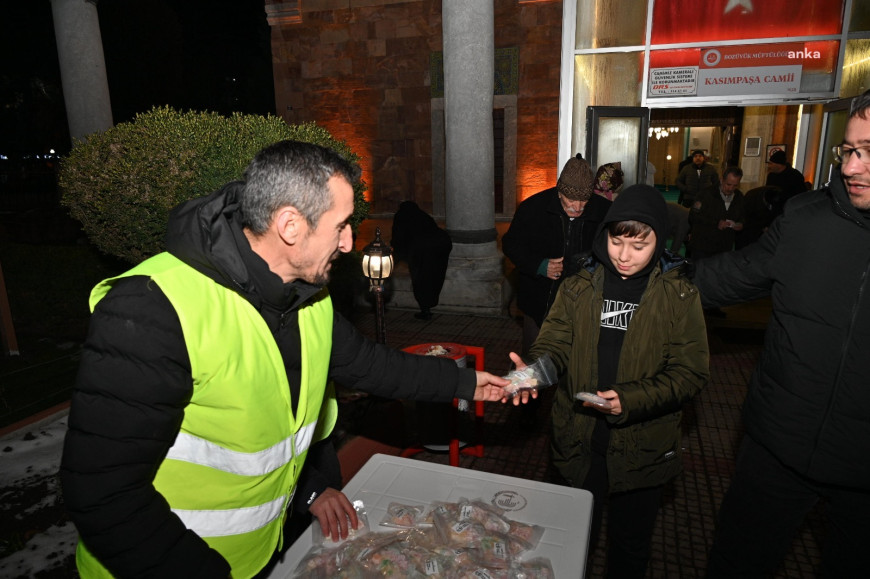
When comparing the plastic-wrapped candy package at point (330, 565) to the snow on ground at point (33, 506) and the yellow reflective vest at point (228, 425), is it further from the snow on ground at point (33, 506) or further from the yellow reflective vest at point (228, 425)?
the snow on ground at point (33, 506)

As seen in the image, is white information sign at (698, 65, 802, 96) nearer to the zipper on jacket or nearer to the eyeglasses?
the eyeglasses

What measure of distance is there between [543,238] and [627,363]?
6.58 ft

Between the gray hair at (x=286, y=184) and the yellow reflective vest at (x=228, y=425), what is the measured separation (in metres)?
0.24

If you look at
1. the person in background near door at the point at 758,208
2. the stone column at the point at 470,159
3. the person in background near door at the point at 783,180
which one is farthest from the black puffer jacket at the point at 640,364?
the person in background near door at the point at 783,180

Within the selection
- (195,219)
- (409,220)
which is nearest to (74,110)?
(409,220)

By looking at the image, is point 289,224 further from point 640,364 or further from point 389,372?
point 640,364

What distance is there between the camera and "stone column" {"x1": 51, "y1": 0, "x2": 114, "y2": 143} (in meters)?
9.25

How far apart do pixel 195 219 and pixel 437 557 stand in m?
1.22

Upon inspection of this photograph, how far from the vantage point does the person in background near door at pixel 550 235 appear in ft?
12.9

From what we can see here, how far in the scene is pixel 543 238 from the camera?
4.29 meters

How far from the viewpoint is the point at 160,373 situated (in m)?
1.27

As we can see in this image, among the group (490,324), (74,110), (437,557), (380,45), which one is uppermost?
(380,45)

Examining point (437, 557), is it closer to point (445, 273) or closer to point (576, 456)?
point (576, 456)

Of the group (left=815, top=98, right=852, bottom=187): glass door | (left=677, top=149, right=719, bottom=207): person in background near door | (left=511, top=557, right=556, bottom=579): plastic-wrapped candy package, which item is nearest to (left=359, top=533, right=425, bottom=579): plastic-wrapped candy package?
(left=511, top=557, right=556, bottom=579): plastic-wrapped candy package
